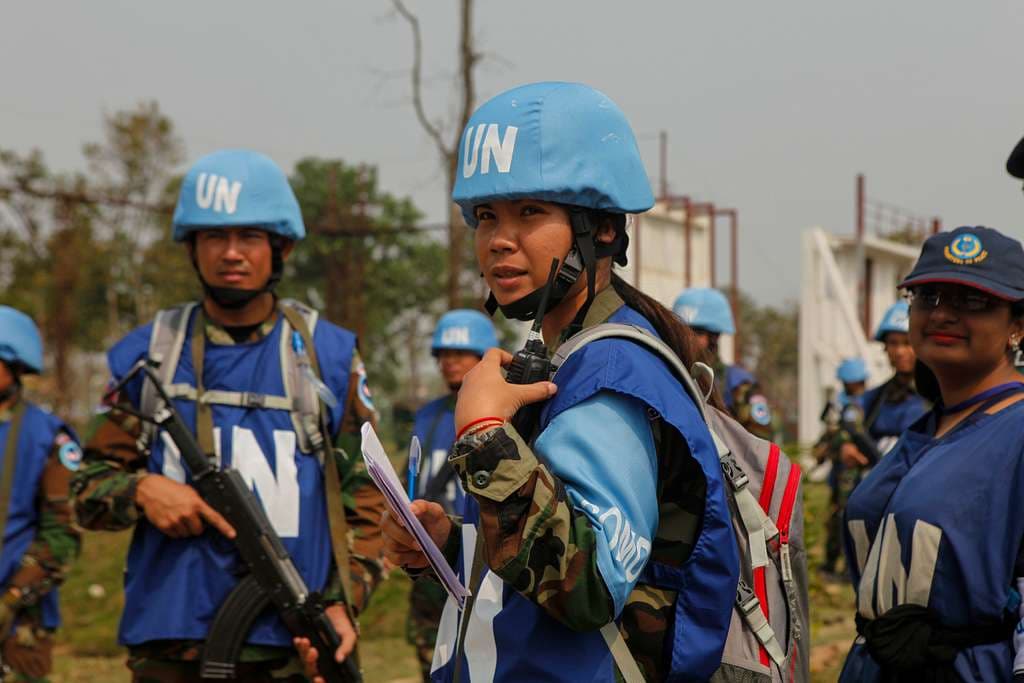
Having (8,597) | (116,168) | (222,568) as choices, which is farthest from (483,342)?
(116,168)

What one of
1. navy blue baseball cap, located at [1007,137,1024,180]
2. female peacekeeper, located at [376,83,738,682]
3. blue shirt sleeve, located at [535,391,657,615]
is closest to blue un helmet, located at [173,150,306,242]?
female peacekeeper, located at [376,83,738,682]

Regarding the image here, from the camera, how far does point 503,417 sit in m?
2.36

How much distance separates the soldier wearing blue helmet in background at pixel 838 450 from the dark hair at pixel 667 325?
6.36 meters

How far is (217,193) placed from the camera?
4680 millimetres

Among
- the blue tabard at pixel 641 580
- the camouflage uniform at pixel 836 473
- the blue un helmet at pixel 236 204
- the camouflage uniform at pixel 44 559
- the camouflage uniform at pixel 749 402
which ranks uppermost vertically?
the blue un helmet at pixel 236 204

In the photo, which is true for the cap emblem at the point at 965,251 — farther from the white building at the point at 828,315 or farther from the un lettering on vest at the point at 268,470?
the white building at the point at 828,315

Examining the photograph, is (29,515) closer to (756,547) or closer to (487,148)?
(487,148)

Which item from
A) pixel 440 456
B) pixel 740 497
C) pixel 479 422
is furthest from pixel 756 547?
pixel 440 456

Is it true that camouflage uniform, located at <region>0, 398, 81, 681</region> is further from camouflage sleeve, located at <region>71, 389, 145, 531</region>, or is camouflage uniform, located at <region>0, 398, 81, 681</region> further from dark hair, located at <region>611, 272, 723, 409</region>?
dark hair, located at <region>611, 272, 723, 409</region>

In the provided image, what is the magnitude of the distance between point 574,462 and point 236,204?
8.93 feet

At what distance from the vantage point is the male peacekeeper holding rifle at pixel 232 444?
4.36 meters

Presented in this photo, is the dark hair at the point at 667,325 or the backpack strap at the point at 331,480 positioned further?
the backpack strap at the point at 331,480

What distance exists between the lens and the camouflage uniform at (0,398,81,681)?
5.83 metres

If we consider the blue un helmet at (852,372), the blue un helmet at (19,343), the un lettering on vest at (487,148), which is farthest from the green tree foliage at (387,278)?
the un lettering on vest at (487,148)
